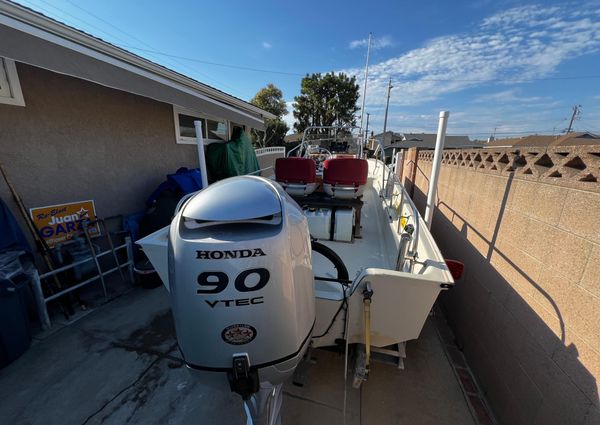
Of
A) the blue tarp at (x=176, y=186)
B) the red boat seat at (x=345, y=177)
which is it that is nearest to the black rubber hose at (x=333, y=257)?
the red boat seat at (x=345, y=177)

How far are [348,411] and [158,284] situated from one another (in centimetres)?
223

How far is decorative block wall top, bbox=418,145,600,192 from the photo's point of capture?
1.06 meters

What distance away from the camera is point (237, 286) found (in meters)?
0.80

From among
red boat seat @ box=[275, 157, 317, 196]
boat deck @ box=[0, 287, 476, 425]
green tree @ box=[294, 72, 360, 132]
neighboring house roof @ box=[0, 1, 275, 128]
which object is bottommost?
boat deck @ box=[0, 287, 476, 425]

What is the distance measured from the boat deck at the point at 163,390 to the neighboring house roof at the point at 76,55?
196 centimetres

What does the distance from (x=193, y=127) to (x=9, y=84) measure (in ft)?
7.89

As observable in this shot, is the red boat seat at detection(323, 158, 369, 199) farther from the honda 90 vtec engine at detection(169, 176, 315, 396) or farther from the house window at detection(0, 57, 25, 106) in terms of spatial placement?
the house window at detection(0, 57, 25, 106)

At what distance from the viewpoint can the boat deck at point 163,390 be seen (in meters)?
1.42

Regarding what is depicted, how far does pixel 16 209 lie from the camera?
2.11 m

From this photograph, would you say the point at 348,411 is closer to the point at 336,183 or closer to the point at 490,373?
the point at 490,373

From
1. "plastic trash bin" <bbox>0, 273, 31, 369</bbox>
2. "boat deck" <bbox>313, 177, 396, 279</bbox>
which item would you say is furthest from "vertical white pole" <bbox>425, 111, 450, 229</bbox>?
"plastic trash bin" <bbox>0, 273, 31, 369</bbox>

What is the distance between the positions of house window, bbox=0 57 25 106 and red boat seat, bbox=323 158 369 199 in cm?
277

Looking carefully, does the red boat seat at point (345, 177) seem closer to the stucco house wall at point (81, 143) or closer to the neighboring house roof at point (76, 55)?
the neighboring house roof at point (76, 55)

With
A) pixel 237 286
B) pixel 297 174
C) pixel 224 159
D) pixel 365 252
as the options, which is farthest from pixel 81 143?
pixel 365 252
